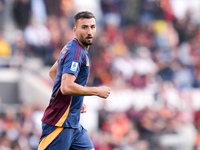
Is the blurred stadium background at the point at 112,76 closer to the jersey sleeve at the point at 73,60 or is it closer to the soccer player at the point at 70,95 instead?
the soccer player at the point at 70,95

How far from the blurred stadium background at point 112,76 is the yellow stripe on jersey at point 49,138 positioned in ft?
16.5

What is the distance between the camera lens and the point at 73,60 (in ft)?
18.4

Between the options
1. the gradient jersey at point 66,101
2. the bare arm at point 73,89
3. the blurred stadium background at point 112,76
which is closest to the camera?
the bare arm at point 73,89

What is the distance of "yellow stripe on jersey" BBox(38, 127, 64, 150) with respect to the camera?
591cm

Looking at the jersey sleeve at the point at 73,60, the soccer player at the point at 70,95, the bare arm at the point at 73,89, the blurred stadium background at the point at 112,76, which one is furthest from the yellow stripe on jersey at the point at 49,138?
the blurred stadium background at the point at 112,76

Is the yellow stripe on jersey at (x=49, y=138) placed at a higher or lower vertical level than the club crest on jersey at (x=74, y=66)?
lower

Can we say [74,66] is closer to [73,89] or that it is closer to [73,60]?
[73,60]

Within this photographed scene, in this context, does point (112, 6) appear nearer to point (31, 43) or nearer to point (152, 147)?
point (31, 43)

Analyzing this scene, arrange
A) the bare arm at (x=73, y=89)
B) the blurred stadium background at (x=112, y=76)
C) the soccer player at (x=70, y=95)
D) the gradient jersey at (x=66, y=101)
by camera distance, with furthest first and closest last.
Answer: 1. the blurred stadium background at (x=112, y=76)
2. the gradient jersey at (x=66, y=101)
3. the soccer player at (x=70, y=95)
4. the bare arm at (x=73, y=89)

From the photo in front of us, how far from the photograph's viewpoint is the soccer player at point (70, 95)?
18.5 feet

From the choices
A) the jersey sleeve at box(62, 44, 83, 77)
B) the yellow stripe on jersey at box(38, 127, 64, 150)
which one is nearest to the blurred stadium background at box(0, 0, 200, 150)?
the yellow stripe on jersey at box(38, 127, 64, 150)

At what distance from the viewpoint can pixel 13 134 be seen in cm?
1106

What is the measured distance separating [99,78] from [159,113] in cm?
198

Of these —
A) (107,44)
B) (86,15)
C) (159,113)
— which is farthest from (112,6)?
(86,15)
